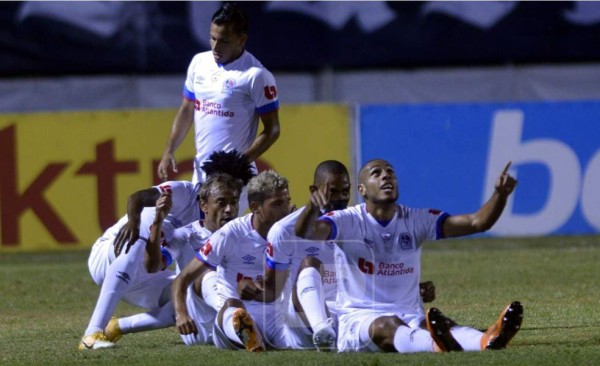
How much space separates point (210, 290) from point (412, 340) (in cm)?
169

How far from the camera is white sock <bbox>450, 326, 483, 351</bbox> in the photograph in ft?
23.6

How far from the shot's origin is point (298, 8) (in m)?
19.4

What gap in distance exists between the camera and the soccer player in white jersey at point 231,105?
9.40m

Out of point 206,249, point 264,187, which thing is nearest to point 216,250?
point 206,249

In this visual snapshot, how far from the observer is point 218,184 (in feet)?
28.4

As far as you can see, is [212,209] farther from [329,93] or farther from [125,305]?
[329,93]

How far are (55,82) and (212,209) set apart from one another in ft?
37.3

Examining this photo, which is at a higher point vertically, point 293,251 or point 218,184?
point 218,184

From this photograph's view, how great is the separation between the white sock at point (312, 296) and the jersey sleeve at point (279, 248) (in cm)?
15

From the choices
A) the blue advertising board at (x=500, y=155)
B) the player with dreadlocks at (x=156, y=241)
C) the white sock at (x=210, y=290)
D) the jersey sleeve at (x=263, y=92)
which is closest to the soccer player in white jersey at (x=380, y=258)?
the white sock at (x=210, y=290)

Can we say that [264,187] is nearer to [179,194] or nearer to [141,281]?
[179,194]

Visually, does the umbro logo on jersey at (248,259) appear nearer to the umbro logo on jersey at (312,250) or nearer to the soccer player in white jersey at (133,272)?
the umbro logo on jersey at (312,250)

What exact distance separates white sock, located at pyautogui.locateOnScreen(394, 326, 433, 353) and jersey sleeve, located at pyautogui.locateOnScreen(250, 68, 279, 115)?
261 cm

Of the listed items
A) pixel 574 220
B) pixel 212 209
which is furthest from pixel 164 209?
pixel 574 220
